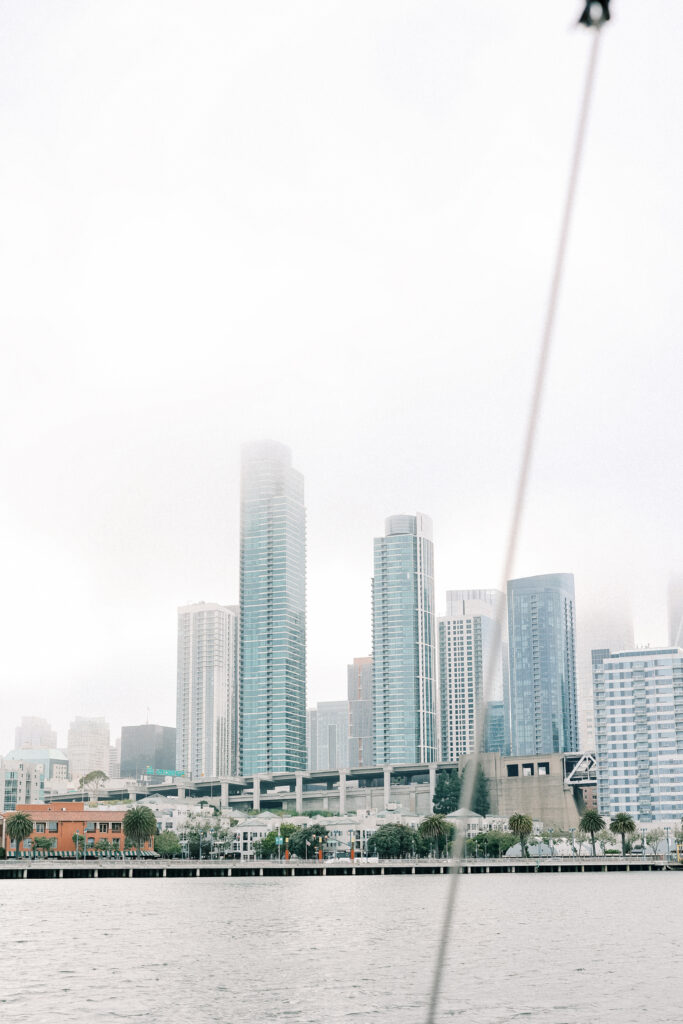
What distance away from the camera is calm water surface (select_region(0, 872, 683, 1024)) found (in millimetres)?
64688

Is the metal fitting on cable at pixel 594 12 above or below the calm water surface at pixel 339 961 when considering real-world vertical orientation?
above

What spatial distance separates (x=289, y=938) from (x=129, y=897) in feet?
243

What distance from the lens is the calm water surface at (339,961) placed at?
212 feet

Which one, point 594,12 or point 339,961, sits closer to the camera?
point 594,12

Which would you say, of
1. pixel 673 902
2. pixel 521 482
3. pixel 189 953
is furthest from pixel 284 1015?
pixel 673 902

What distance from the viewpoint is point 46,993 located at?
236ft

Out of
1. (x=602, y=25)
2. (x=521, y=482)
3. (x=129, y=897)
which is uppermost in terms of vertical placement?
(x=602, y=25)

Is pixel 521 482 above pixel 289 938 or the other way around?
above

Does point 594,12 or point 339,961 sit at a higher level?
point 594,12

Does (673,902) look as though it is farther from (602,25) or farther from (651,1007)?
(602,25)

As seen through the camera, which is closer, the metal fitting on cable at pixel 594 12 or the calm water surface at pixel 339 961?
the metal fitting on cable at pixel 594 12

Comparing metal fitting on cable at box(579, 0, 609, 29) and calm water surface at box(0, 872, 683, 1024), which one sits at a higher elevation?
metal fitting on cable at box(579, 0, 609, 29)

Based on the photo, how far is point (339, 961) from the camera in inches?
3413

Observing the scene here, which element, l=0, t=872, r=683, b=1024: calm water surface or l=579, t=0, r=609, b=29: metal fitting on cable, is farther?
l=0, t=872, r=683, b=1024: calm water surface
